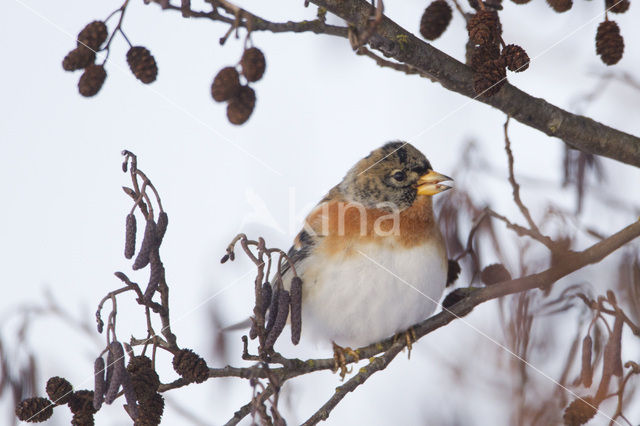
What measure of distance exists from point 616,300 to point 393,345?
1.19m

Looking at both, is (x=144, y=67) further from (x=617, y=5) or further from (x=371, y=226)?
(x=617, y=5)

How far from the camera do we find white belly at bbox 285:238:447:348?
9.43 feet

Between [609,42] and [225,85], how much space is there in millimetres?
1374

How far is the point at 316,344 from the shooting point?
3186 mm

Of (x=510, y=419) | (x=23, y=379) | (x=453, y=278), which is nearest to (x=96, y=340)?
(x=23, y=379)

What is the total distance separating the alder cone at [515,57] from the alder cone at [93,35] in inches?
45.1

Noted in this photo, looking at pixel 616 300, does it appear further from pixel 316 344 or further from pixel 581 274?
pixel 316 344

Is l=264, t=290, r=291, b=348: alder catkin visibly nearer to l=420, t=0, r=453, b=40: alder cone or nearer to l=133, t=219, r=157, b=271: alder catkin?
l=133, t=219, r=157, b=271: alder catkin

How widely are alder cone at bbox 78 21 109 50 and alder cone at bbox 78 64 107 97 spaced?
63mm

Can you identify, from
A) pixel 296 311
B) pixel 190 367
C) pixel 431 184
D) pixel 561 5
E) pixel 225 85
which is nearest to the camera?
pixel 225 85

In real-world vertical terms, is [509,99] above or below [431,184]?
above

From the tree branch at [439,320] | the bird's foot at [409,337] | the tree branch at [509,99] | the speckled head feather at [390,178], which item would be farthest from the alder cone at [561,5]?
the bird's foot at [409,337]

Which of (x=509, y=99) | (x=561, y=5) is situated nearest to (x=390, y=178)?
(x=509, y=99)

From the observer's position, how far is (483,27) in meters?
2.12
